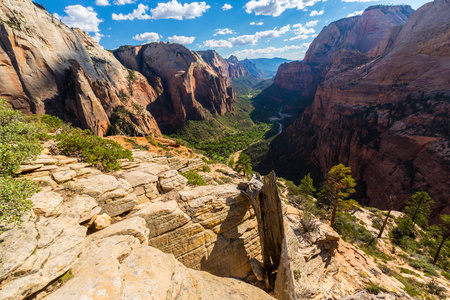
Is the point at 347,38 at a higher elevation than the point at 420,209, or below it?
higher

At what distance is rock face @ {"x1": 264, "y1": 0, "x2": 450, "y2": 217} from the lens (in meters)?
40.9

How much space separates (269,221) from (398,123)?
209ft

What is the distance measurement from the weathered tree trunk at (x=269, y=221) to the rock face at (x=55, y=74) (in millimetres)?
62233

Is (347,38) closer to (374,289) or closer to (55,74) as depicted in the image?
(374,289)

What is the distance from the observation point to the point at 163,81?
341ft

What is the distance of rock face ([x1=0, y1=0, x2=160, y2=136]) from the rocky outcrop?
15737 cm

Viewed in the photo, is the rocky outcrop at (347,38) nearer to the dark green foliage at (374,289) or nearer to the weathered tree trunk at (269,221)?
the weathered tree trunk at (269,221)

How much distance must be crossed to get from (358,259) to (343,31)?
24535 centimetres

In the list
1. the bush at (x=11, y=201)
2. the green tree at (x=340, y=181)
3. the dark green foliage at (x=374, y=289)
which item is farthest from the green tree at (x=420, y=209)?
the bush at (x=11, y=201)

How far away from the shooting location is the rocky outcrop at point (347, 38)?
14250 cm

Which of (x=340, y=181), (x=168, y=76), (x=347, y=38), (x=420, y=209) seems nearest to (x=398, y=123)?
(x=420, y=209)

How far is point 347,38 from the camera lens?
16362cm

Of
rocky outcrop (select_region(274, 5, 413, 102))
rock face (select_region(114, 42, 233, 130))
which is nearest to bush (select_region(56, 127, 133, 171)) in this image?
rock face (select_region(114, 42, 233, 130))

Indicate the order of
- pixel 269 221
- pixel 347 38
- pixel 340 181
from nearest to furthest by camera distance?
1. pixel 269 221
2. pixel 340 181
3. pixel 347 38
